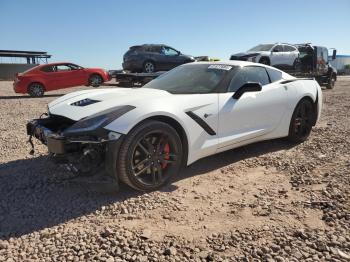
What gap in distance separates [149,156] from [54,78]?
12.4m

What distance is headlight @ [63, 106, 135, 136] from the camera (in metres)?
3.55

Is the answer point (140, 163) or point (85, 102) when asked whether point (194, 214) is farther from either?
point (85, 102)

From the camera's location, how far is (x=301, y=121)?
5.84 meters

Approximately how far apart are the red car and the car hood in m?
10.7

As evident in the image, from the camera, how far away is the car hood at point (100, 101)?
12.7 ft

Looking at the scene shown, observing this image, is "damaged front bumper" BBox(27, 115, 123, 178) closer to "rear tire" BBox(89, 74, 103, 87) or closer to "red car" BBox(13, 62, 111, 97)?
"red car" BBox(13, 62, 111, 97)

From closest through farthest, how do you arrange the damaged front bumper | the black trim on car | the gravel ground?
the gravel ground, the damaged front bumper, the black trim on car

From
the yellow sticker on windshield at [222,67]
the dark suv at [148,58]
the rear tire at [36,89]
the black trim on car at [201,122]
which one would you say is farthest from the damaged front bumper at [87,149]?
the dark suv at [148,58]

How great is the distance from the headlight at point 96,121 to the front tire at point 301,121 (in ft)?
9.69

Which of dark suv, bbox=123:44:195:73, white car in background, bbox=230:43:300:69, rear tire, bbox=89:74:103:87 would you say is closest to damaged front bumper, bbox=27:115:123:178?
dark suv, bbox=123:44:195:73

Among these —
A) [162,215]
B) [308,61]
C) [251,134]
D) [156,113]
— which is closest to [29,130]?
[156,113]

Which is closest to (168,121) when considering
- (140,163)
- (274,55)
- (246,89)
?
(140,163)

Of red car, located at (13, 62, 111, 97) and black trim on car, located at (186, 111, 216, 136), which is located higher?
red car, located at (13, 62, 111, 97)

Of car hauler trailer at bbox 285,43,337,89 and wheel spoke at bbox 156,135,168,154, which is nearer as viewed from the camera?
wheel spoke at bbox 156,135,168,154
